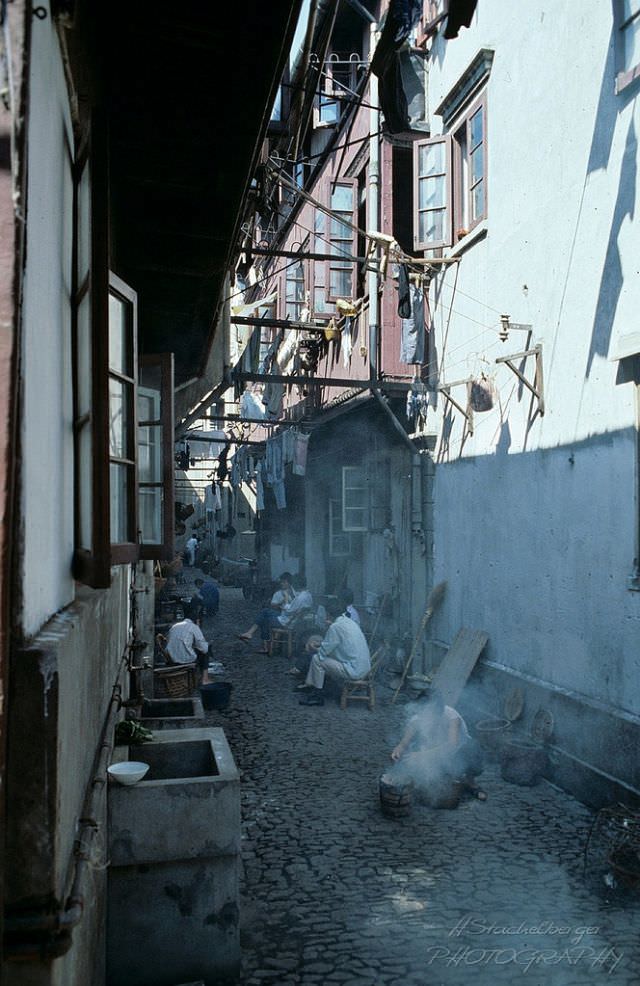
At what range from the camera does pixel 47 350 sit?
106 inches

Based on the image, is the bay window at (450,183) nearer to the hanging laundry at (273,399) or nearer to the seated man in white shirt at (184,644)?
the seated man in white shirt at (184,644)

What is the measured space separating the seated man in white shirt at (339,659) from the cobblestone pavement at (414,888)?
2.43m

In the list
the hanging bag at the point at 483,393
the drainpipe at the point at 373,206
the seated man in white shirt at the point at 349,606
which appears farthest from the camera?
the drainpipe at the point at 373,206

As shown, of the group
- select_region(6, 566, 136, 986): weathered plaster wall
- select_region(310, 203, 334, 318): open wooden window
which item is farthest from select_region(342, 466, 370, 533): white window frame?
select_region(6, 566, 136, 986): weathered plaster wall

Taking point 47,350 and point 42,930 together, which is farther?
point 47,350

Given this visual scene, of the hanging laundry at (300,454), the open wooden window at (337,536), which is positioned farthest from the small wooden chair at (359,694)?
the open wooden window at (337,536)

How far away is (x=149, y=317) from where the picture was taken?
Answer: 24.9ft

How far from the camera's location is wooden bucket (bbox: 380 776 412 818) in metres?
7.11

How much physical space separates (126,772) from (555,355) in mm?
6293

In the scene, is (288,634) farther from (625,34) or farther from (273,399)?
(625,34)

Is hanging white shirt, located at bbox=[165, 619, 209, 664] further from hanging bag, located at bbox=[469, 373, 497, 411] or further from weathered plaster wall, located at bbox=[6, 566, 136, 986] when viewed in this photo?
weathered plaster wall, located at bbox=[6, 566, 136, 986]

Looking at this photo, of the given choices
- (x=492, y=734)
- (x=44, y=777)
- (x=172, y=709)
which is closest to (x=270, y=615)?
(x=492, y=734)

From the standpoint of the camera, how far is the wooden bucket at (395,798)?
280 inches

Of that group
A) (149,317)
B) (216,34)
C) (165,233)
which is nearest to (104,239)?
(216,34)
